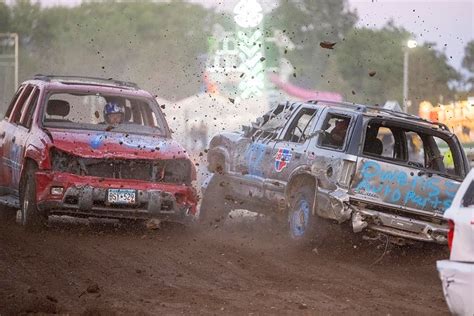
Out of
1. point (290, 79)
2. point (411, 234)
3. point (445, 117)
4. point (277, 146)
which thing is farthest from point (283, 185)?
point (290, 79)

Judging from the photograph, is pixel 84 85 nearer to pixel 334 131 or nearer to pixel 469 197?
pixel 334 131

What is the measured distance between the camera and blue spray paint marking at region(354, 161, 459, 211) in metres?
12.2

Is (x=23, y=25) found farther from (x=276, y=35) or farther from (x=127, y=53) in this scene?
(x=276, y=35)

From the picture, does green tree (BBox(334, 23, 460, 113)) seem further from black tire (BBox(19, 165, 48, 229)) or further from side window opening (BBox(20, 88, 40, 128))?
black tire (BBox(19, 165, 48, 229))

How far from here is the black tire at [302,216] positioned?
12.8 m

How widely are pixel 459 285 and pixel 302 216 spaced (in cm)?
590

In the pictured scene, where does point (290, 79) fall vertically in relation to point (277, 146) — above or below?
below

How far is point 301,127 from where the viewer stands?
1388 centimetres

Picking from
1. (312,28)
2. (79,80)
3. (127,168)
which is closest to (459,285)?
(127,168)

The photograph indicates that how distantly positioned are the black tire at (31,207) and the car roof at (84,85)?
1.38m

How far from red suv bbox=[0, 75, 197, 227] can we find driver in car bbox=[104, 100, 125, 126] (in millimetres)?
12

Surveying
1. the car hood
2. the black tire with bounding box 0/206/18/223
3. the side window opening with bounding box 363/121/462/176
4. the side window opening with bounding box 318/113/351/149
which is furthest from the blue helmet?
the side window opening with bounding box 363/121/462/176

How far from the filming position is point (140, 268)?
421 inches

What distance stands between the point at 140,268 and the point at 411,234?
121 inches
